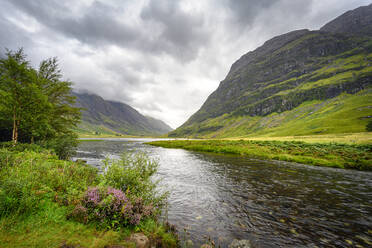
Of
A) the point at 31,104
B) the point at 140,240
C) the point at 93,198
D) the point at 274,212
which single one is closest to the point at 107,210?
the point at 93,198

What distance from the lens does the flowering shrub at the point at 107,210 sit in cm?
677

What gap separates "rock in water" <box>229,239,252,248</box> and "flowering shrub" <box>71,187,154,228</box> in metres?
4.53

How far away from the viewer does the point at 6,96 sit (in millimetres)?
20031

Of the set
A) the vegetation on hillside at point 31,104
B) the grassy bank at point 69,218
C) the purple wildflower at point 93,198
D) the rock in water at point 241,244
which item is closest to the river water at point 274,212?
the rock in water at point 241,244

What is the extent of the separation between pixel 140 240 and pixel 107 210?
2.02 meters

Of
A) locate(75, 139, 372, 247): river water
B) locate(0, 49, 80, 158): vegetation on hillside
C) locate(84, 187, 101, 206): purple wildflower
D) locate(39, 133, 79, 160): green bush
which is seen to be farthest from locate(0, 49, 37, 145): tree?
locate(84, 187, 101, 206): purple wildflower

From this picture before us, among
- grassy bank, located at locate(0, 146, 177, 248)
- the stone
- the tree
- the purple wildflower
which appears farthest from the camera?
the tree

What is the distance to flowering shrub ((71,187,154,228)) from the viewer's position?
677 centimetres

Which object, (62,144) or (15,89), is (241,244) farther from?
(15,89)

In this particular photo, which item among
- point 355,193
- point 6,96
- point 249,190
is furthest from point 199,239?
point 6,96

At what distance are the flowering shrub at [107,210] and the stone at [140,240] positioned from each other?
59 cm

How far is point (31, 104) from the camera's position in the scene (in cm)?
2244

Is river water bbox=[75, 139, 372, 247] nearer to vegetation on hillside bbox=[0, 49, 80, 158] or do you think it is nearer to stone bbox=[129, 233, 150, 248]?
stone bbox=[129, 233, 150, 248]

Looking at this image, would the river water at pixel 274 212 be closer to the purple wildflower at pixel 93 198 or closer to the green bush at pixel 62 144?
the purple wildflower at pixel 93 198
